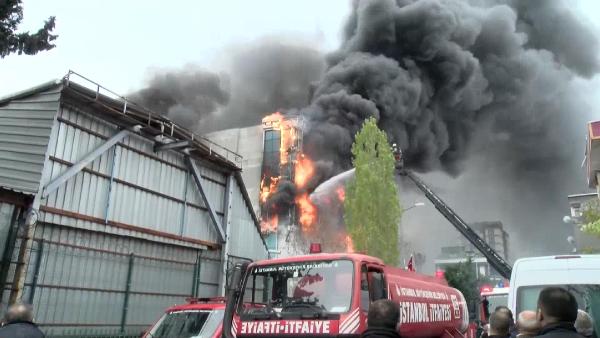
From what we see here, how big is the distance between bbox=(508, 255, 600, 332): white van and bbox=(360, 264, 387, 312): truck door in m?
2.27

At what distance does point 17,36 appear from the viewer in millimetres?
11039

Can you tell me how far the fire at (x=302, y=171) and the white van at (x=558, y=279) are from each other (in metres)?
28.3

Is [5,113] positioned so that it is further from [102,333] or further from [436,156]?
[436,156]

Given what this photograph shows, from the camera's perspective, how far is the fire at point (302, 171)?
1390 inches

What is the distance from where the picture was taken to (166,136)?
14016 millimetres

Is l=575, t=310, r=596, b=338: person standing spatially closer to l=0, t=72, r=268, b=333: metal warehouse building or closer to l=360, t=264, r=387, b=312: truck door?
l=360, t=264, r=387, b=312: truck door

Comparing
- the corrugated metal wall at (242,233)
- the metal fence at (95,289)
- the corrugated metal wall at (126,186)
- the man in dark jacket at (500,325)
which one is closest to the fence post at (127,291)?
the metal fence at (95,289)

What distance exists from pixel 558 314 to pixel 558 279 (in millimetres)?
4468

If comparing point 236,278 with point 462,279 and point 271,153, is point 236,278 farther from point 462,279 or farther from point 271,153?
point 271,153

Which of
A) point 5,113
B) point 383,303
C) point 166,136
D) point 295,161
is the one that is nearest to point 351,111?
point 295,161

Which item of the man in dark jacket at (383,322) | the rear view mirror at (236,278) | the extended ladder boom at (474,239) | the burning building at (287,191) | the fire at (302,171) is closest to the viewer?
the man in dark jacket at (383,322)

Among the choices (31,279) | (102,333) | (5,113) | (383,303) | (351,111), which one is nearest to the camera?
(383,303)

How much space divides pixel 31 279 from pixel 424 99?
35.2 metres

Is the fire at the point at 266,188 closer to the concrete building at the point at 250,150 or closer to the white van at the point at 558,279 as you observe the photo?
the concrete building at the point at 250,150
